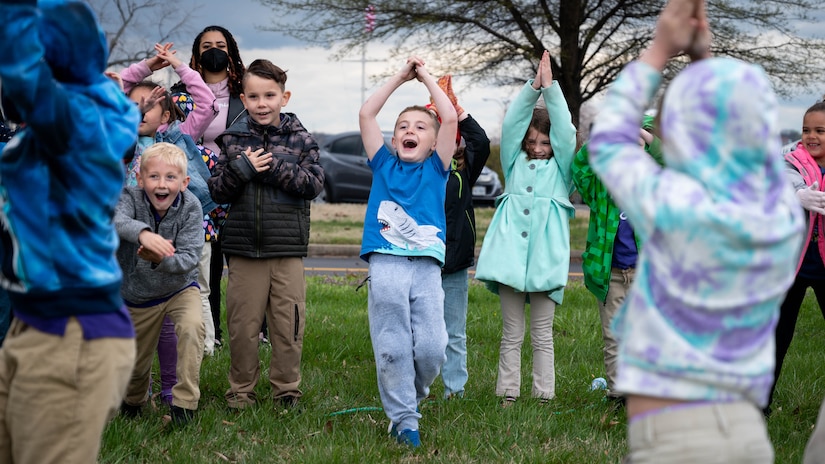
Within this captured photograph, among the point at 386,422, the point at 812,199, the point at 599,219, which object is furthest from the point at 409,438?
the point at 812,199

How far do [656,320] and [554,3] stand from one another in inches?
567

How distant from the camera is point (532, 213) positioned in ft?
18.6

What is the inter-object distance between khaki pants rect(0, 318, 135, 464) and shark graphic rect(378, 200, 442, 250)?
7.14 ft

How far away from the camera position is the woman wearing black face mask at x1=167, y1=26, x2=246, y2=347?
20.9 feet

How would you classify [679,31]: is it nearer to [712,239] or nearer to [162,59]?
→ [712,239]

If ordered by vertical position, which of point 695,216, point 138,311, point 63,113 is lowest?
point 138,311

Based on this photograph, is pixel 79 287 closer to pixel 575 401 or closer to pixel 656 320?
pixel 656 320

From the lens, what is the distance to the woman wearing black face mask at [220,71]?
637 cm

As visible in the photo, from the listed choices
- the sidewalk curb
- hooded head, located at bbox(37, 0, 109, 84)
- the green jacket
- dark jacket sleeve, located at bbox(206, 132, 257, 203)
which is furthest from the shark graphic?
the sidewalk curb

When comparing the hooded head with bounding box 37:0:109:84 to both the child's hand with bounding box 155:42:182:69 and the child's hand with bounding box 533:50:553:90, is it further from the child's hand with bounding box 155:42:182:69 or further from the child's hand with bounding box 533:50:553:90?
the child's hand with bounding box 533:50:553:90

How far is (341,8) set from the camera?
15805 millimetres

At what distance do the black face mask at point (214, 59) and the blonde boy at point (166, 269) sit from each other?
177cm

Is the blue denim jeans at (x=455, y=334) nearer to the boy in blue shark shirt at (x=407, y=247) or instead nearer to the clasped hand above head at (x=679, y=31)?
the boy in blue shark shirt at (x=407, y=247)

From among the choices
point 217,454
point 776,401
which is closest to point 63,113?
point 217,454
